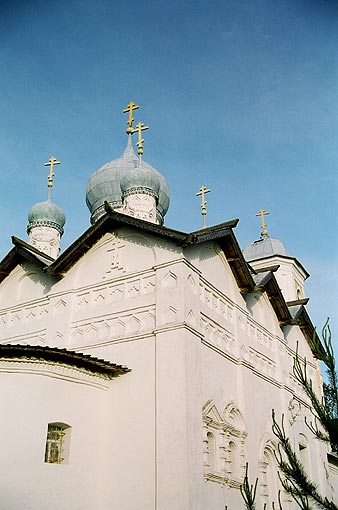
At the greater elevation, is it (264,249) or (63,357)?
(264,249)

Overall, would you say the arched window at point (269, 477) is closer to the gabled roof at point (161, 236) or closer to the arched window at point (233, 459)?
the arched window at point (233, 459)

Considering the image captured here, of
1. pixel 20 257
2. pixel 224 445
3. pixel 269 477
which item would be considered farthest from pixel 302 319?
pixel 20 257

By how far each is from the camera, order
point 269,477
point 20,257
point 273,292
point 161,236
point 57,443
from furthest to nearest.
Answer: point 273,292 → point 20,257 → point 269,477 → point 161,236 → point 57,443

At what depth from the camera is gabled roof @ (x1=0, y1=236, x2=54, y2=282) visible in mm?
12453

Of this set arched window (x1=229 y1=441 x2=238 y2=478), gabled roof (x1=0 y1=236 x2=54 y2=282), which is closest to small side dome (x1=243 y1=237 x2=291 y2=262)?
gabled roof (x1=0 y1=236 x2=54 y2=282)

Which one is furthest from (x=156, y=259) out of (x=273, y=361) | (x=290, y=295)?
(x=290, y=295)

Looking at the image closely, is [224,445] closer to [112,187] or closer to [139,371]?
[139,371]

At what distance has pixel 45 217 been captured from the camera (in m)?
18.5

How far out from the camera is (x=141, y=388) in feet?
32.1

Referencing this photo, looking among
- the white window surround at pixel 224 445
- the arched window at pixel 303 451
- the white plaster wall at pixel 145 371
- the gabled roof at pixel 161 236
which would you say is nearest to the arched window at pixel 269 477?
the white plaster wall at pixel 145 371

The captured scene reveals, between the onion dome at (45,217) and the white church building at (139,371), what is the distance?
4732mm

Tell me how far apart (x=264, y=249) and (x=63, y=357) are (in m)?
11.2

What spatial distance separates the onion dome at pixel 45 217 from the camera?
18438 mm

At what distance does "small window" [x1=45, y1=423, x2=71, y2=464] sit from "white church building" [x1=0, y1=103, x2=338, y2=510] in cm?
3
